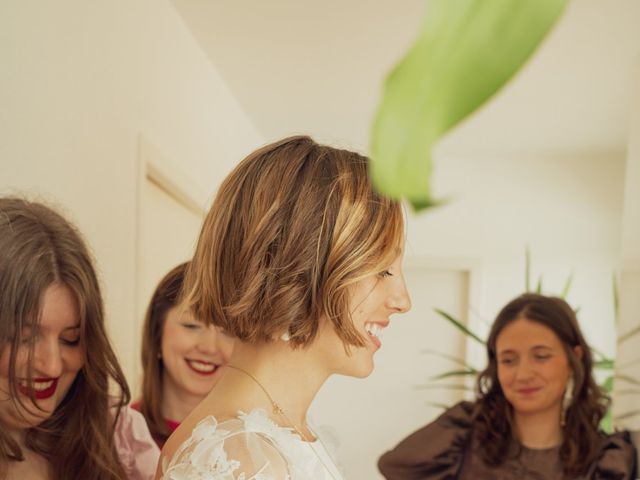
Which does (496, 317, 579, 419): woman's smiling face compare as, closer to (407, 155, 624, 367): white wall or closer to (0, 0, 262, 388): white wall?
(0, 0, 262, 388): white wall

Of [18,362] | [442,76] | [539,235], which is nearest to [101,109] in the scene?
[18,362]

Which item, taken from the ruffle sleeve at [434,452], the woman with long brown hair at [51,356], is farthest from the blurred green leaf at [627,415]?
the woman with long brown hair at [51,356]

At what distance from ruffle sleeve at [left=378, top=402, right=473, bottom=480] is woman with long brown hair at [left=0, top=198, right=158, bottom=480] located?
1136 mm

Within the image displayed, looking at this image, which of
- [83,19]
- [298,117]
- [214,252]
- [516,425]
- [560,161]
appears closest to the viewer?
[214,252]

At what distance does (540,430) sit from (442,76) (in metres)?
2.13

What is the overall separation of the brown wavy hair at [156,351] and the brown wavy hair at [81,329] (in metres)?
0.47

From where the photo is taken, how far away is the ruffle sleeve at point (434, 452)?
214 cm

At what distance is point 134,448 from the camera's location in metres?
1.36

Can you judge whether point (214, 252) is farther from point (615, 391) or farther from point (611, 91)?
point (611, 91)

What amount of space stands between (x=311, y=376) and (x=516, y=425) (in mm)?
1437

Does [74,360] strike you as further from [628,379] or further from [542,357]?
[542,357]

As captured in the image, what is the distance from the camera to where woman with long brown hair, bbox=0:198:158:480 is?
1007mm

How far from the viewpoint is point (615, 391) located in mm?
1873

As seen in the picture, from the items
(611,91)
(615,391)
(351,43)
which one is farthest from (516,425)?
(351,43)
